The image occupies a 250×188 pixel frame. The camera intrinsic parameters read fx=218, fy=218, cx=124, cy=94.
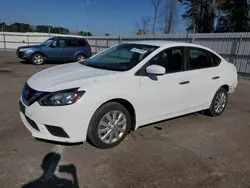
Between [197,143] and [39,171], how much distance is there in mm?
2462

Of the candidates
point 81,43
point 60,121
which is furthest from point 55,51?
point 60,121

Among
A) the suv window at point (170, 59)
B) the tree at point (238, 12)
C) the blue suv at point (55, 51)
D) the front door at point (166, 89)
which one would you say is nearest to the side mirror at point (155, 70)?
the front door at point (166, 89)

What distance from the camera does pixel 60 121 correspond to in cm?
279

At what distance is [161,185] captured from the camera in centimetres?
253

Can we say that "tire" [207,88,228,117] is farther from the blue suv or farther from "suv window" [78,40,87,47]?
"suv window" [78,40,87,47]

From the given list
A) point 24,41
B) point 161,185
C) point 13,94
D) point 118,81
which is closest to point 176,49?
point 118,81

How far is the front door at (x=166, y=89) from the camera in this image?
3.46 metres

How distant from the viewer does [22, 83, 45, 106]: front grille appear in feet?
9.46

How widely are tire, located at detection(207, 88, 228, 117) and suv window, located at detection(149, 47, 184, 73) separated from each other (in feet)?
4.47

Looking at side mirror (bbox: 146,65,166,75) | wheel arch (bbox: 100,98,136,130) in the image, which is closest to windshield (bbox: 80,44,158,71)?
side mirror (bbox: 146,65,166,75)

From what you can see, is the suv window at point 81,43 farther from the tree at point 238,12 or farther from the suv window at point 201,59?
the tree at point 238,12

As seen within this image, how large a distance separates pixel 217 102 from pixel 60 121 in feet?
11.7

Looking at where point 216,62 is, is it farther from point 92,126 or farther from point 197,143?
point 92,126

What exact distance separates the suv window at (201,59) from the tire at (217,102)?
25.9 inches
